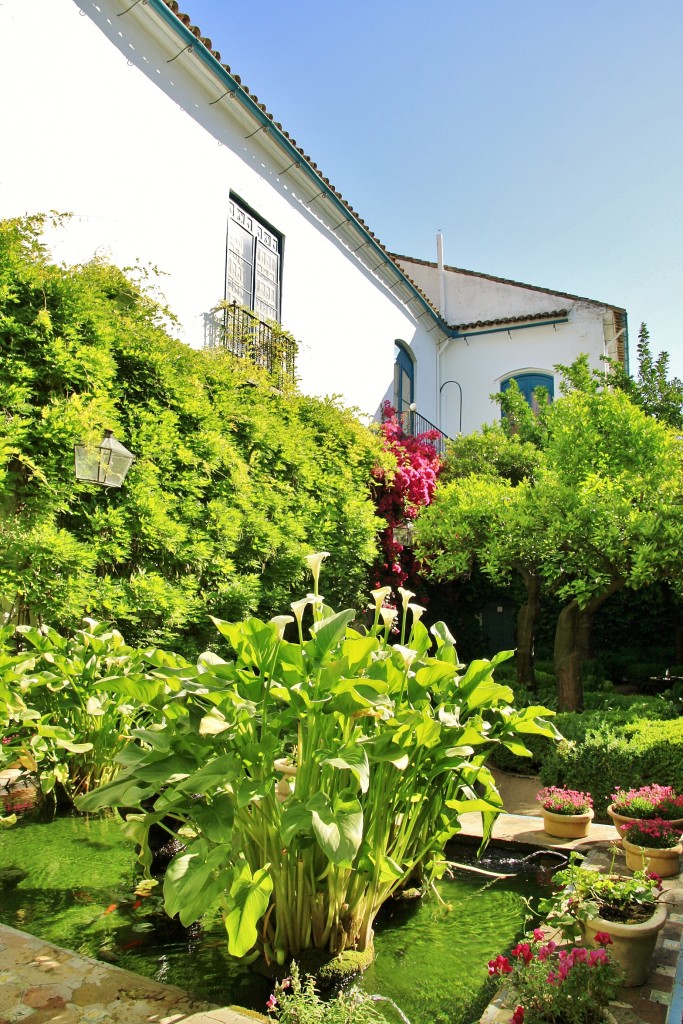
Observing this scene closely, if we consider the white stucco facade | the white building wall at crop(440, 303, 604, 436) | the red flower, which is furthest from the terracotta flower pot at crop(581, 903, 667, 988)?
the white building wall at crop(440, 303, 604, 436)

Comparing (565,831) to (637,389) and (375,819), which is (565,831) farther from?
(637,389)

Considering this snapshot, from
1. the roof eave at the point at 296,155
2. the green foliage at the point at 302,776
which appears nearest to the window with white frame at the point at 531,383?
the roof eave at the point at 296,155

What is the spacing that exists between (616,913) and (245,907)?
170cm

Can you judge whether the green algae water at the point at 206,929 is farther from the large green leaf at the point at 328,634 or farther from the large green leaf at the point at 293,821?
the large green leaf at the point at 328,634

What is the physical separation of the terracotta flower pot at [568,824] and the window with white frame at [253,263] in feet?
23.4

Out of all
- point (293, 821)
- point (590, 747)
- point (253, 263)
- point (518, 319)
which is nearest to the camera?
point (293, 821)

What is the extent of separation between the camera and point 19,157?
677 cm

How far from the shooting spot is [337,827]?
2406mm

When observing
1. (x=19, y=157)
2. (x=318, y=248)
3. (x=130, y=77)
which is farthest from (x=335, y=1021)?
(x=318, y=248)

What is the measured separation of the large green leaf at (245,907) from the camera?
2.45 m

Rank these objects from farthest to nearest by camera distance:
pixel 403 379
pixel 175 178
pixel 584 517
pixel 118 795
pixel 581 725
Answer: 1. pixel 403 379
2. pixel 175 178
3. pixel 584 517
4. pixel 581 725
5. pixel 118 795

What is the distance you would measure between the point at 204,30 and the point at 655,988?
10.3 metres

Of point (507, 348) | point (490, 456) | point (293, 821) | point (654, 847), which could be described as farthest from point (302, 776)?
point (507, 348)

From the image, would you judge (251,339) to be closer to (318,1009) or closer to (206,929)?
(206,929)
